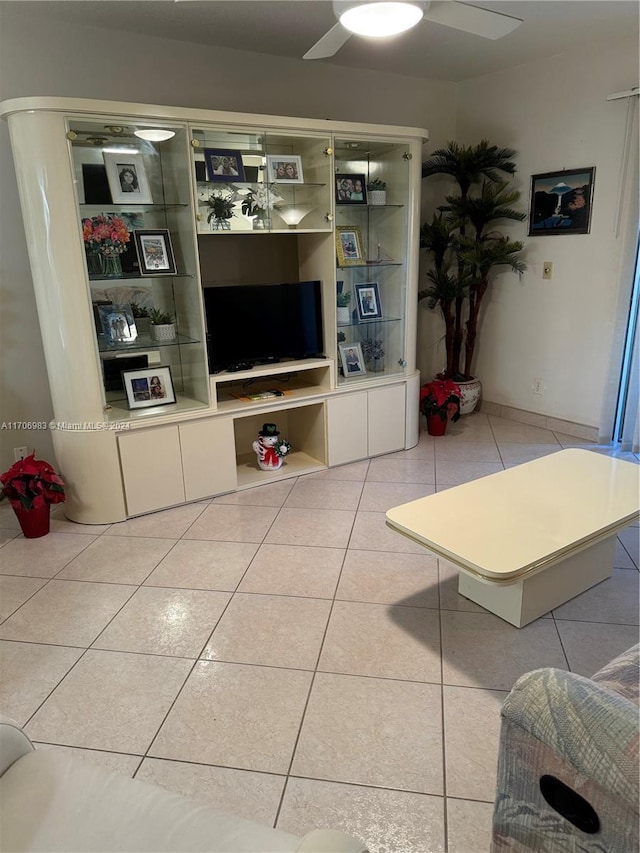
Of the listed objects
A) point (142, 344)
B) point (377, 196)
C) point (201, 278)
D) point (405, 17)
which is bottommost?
point (142, 344)

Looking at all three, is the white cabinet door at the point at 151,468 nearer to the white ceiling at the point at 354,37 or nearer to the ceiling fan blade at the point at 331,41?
the ceiling fan blade at the point at 331,41

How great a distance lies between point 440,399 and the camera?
14.1ft

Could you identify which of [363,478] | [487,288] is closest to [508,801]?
[363,478]

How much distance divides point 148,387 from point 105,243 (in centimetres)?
78

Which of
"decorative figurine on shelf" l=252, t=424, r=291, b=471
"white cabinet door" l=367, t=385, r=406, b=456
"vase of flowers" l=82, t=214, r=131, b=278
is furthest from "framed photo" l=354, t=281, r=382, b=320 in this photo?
"vase of flowers" l=82, t=214, r=131, b=278

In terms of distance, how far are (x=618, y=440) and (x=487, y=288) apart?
5.14ft

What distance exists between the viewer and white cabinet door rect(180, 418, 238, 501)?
10.7 feet

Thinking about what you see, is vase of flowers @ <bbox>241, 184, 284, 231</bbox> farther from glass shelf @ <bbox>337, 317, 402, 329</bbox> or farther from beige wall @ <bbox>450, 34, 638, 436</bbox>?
beige wall @ <bbox>450, 34, 638, 436</bbox>

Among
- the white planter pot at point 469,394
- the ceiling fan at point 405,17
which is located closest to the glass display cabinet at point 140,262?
the ceiling fan at point 405,17

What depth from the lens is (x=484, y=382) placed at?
4.89 m

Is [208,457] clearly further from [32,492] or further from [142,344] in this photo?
[32,492]

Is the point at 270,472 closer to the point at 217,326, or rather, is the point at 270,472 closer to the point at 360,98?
the point at 217,326

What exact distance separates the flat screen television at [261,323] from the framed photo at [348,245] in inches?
9.4

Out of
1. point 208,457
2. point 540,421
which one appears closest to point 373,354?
point 208,457
